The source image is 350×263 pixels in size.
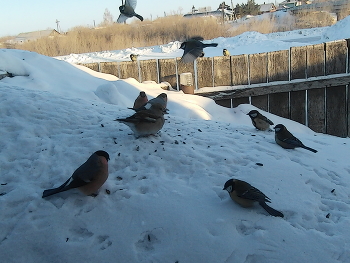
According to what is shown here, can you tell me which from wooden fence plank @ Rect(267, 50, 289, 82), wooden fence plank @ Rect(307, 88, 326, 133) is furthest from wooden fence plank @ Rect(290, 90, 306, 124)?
wooden fence plank @ Rect(267, 50, 289, 82)

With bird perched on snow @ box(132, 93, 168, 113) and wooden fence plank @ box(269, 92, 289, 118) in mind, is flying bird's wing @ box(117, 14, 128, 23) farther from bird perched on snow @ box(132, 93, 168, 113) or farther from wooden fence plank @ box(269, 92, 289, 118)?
wooden fence plank @ box(269, 92, 289, 118)

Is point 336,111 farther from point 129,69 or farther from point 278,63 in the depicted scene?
point 129,69

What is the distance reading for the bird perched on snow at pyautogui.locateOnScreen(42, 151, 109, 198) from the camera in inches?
120

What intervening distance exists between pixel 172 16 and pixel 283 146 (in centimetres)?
2157

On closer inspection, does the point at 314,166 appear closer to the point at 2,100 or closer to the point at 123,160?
the point at 123,160

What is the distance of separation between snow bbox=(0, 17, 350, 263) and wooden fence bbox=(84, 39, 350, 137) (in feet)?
14.6

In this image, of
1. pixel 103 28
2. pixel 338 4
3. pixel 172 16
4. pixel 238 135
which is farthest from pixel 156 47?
pixel 338 4

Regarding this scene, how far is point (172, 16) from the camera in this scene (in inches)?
975

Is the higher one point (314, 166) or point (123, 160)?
point (123, 160)

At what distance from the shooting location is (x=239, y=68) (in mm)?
10180

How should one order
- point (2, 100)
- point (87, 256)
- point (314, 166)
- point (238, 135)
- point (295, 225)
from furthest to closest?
1. point (238, 135)
2. point (2, 100)
3. point (314, 166)
4. point (295, 225)
5. point (87, 256)

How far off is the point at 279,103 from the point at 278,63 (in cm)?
119

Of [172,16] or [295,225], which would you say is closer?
[295,225]

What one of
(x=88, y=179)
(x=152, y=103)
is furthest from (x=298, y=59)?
(x=88, y=179)
